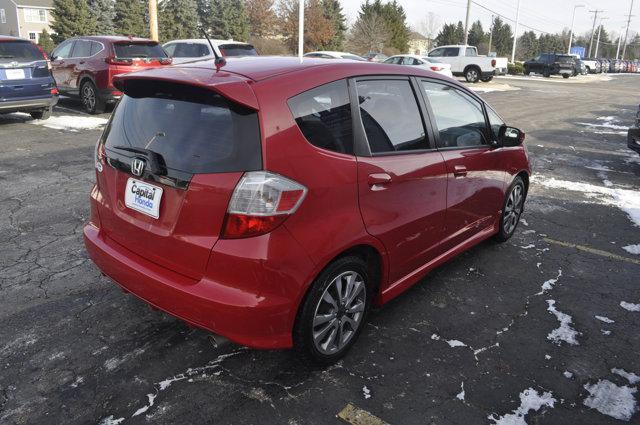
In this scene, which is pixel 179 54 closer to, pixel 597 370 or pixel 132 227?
pixel 132 227

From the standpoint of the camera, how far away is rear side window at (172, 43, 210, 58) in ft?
48.0

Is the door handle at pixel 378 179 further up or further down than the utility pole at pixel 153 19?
further down

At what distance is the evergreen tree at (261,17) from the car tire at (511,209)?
182 feet

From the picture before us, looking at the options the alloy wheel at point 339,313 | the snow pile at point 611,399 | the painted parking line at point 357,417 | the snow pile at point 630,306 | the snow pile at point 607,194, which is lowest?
the snow pile at point 611,399

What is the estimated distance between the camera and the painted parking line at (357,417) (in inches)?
101

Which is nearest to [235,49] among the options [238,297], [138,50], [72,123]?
[138,50]

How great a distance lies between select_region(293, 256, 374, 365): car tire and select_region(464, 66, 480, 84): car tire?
28.2 m

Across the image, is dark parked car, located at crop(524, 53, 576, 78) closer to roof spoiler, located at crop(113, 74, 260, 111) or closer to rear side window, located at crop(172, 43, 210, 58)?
rear side window, located at crop(172, 43, 210, 58)

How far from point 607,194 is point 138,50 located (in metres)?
9.88

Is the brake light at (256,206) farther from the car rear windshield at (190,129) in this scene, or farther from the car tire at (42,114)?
the car tire at (42,114)

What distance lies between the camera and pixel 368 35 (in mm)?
56406

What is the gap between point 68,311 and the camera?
348 cm

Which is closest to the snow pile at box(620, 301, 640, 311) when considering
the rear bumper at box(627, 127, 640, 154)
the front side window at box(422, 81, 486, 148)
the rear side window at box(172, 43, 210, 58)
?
the front side window at box(422, 81, 486, 148)

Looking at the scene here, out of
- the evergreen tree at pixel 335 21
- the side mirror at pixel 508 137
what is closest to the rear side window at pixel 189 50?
the side mirror at pixel 508 137
